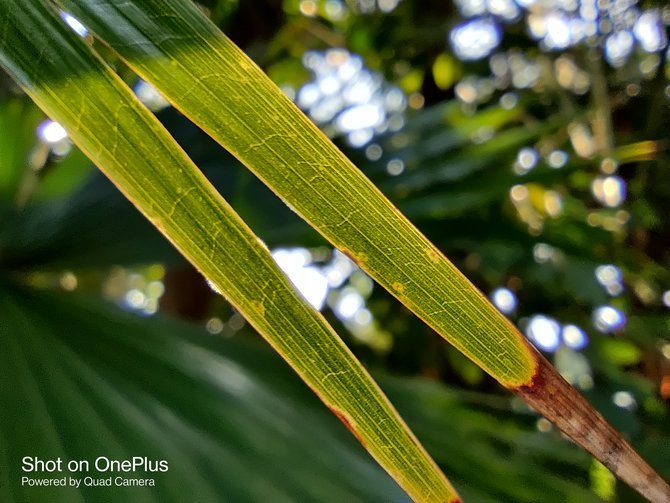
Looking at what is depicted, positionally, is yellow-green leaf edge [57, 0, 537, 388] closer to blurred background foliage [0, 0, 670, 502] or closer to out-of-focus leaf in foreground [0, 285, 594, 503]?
blurred background foliage [0, 0, 670, 502]

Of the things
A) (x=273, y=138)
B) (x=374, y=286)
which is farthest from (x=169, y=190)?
(x=374, y=286)

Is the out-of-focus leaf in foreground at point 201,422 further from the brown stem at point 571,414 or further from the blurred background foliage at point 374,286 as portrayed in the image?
the brown stem at point 571,414

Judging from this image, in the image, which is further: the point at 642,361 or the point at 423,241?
the point at 642,361

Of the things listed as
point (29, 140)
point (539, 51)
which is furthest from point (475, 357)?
point (539, 51)

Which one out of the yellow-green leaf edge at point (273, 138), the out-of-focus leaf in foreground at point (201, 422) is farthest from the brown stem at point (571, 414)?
the out-of-focus leaf in foreground at point (201, 422)

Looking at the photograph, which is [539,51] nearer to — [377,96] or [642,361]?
[377,96]

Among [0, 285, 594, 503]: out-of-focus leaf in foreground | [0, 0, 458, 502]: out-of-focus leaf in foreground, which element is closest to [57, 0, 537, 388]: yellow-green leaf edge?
[0, 0, 458, 502]: out-of-focus leaf in foreground
